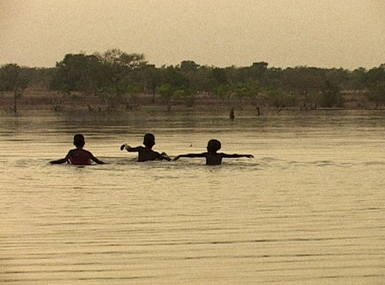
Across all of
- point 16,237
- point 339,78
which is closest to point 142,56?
point 339,78

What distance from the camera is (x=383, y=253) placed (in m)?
10.3

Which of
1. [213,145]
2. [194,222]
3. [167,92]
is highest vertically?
[213,145]

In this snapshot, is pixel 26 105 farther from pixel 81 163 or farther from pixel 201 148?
pixel 81 163

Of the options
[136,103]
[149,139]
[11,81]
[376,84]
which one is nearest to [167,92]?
[136,103]

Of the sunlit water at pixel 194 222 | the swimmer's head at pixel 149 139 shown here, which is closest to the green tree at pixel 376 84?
the sunlit water at pixel 194 222

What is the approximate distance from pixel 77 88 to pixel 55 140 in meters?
86.1

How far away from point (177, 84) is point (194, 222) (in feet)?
309

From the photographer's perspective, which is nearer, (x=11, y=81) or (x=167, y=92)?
(x=167, y=92)

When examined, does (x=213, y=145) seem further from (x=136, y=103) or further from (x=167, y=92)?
(x=136, y=103)

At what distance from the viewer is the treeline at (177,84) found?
101 metres

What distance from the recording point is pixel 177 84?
107 meters

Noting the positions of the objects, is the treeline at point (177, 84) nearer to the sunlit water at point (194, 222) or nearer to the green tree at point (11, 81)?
the green tree at point (11, 81)

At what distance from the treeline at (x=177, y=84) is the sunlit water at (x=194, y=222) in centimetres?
7680

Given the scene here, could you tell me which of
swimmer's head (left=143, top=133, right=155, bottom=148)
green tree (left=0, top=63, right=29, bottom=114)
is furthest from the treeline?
swimmer's head (left=143, top=133, right=155, bottom=148)
